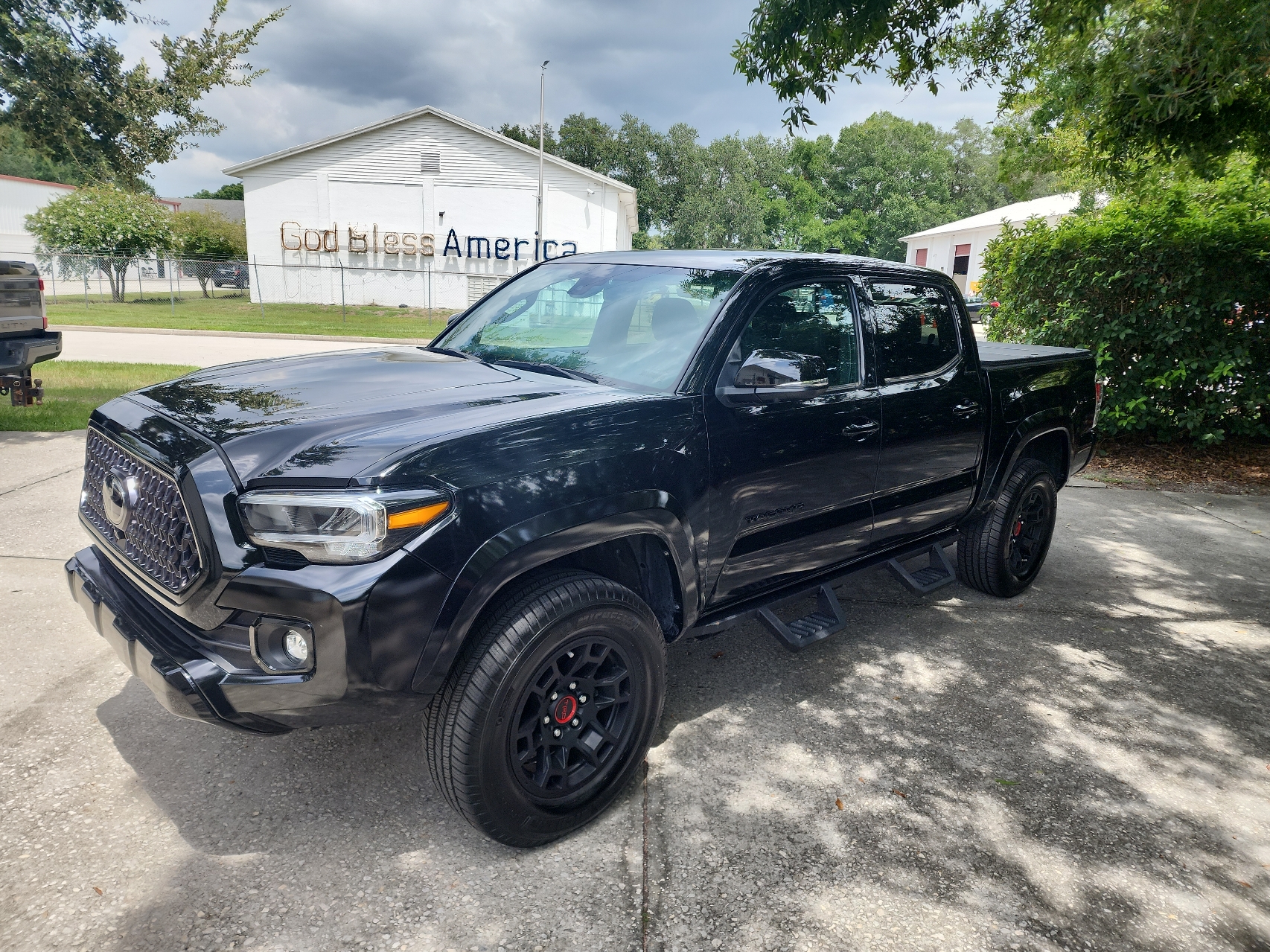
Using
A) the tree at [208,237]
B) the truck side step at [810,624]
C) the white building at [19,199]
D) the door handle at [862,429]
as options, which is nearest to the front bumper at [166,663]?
the truck side step at [810,624]

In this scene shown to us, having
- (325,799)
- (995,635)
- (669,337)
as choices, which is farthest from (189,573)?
(995,635)

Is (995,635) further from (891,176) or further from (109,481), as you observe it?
(891,176)

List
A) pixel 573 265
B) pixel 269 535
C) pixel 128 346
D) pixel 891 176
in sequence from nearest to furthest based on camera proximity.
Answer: pixel 269 535
pixel 573 265
pixel 128 346
pixel 891 176

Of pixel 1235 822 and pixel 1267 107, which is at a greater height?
pixel 1267 107

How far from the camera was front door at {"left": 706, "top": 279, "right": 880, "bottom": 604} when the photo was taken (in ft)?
10.1

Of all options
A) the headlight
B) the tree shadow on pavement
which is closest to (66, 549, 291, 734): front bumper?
the headlight

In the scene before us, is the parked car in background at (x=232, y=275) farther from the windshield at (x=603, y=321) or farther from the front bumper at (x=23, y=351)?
the windshield at (x=603, y=321)

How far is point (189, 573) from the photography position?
2342 mm

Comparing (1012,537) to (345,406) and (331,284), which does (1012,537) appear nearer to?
(345,406)

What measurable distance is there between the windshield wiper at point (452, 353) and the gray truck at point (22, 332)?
16.7 ft

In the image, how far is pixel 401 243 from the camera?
1273 inches

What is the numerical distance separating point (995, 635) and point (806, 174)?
72.5m

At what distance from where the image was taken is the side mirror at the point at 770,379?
9.82 feet

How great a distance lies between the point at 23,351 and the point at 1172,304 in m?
10.8
